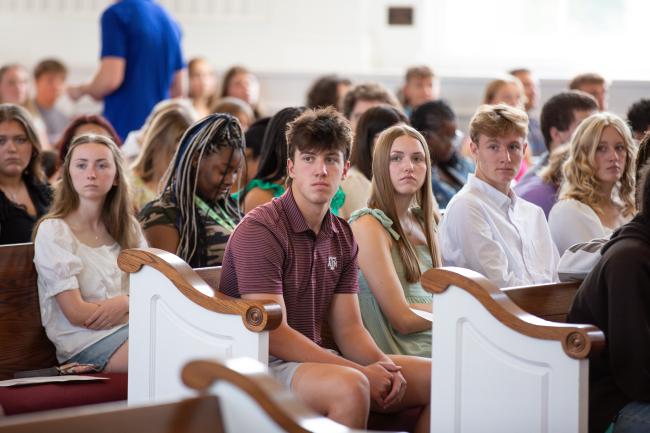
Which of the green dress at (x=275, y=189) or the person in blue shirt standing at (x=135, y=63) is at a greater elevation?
the person in blue shirt standing at (x=135, y=63)

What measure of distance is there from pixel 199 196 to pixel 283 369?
119 centimetres

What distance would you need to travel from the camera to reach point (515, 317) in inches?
115

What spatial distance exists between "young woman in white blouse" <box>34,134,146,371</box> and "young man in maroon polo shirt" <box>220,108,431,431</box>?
643mm

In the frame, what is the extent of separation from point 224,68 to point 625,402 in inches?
262

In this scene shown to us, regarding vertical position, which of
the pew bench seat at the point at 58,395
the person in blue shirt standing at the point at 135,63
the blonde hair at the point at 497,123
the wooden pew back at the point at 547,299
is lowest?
the pew bench seat at the point at 58,395

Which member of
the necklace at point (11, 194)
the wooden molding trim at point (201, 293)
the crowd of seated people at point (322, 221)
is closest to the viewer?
the wooden molding trim at point (201, 293)

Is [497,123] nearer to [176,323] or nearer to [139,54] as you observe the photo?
[176,323]

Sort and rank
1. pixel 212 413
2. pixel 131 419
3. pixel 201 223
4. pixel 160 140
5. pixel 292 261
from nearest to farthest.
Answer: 1. pixel 131 419
2. pixel 212 413
3. pixel 292 261
4. pixel 201 223
5. pixel 160 140

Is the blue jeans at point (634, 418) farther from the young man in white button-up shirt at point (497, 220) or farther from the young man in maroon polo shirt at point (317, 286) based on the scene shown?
the young man in white button-up shirt at point (497, 220)

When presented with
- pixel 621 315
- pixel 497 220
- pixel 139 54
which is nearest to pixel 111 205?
pixel 497 220

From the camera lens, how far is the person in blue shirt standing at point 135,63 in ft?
21.6

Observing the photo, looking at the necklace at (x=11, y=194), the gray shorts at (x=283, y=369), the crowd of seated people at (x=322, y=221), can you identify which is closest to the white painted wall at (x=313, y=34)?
the crowd of seated people at (x=322, y=221)

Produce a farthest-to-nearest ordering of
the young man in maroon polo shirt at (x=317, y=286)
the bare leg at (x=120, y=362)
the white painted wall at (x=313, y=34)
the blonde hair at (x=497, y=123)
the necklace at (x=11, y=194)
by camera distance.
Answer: the white painted wall at (x=313, y=34)
the necklace at (x=11, y=194)
the blonde hair at (x=497, y=123)
the bare leg at (x=120, y=362)
the young man in maroon polo shirt at (x=317, y=286)

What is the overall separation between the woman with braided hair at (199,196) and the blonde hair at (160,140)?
2.48ft
